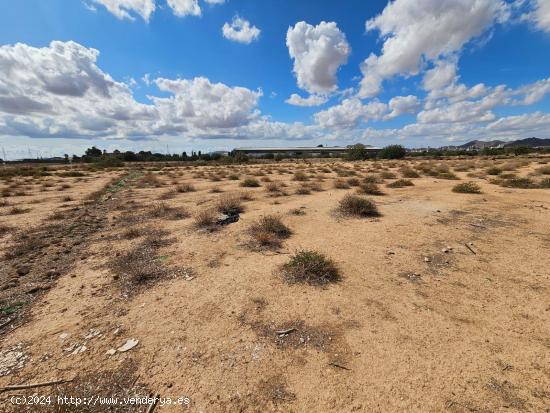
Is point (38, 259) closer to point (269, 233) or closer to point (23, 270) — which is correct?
point (23, 270)

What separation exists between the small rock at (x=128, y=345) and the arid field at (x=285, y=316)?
18 mm

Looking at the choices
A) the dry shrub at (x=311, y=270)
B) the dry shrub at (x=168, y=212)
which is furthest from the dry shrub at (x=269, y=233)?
the dry shrub at (x=168, y=212)

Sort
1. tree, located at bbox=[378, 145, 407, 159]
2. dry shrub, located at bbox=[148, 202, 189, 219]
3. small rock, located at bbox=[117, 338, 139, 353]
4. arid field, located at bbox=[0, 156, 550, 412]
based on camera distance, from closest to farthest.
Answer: arid field, located at bbox=[0, 156, 550, 412]
small rock, located at bbox=[117, 338, 139, 353]
dry shrub, located at bbox=[148, 202, 189, 219]
tree, located at bbox=[378, 145, 407, 159]

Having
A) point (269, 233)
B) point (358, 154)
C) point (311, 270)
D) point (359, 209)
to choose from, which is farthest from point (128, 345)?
point (358, 154)

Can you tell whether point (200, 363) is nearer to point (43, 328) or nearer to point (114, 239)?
point (43, 328)

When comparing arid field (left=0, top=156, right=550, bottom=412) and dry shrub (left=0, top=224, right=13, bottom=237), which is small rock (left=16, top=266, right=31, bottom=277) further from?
dry shrub (left=0, top=224, right=13, bottom=237)

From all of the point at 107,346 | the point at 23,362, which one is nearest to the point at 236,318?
the point at 107,346

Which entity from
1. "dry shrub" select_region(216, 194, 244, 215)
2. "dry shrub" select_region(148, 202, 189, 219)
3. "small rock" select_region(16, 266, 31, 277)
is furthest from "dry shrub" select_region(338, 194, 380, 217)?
"small rock" select_region(16, 266, 31, 277)

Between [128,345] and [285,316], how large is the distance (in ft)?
7.45

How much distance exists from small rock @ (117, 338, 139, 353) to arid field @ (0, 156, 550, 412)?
18 millimetres

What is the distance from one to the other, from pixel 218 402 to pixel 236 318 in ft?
4.70

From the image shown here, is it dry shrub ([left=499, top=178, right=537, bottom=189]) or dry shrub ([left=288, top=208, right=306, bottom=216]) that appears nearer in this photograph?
dry shrub ([left=288, top=208, right=306, bottom=216])

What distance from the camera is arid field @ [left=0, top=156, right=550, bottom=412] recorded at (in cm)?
301

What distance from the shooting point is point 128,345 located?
12.1 ft
